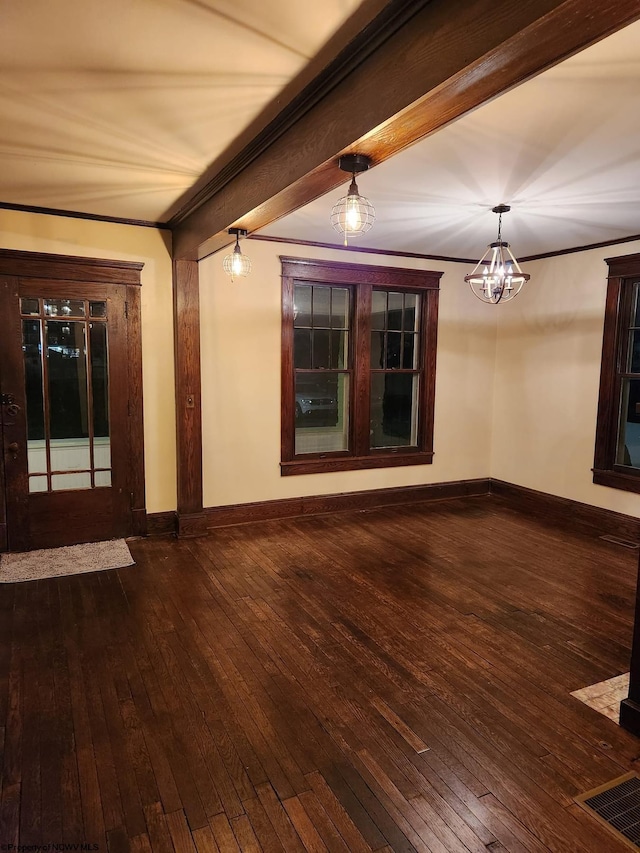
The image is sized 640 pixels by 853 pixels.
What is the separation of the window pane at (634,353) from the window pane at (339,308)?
2.66m

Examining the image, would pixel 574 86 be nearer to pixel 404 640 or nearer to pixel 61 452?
pixel 404 640

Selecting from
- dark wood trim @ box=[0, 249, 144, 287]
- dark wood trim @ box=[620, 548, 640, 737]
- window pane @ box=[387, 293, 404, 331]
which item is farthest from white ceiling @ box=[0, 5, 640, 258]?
dark wood trim @ box=[620, 548, 640, 737]

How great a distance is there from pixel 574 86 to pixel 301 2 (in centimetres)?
121

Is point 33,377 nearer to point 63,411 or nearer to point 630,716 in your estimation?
A: point 63,411

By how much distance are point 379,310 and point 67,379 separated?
10.3 feet

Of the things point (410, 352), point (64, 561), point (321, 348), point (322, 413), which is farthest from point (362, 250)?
point (64, 561)

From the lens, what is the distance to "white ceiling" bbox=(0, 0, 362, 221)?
183 cm

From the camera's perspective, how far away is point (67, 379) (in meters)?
4.39

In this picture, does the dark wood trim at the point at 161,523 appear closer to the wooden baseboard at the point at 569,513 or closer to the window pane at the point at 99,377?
the window pane at the point at 99,377

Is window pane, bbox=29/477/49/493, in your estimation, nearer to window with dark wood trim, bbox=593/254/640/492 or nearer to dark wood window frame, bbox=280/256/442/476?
dark wood window frame, bbox=280/256/442/476

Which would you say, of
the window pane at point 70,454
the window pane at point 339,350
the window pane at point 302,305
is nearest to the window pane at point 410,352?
the window pane at point 339,350

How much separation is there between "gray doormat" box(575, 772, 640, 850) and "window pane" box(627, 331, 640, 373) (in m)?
3.77

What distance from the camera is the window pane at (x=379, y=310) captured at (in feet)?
18.8

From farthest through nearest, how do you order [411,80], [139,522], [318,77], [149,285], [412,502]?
[412,502] < [139,522] < [149,285] < [318,77] < [411,80]
